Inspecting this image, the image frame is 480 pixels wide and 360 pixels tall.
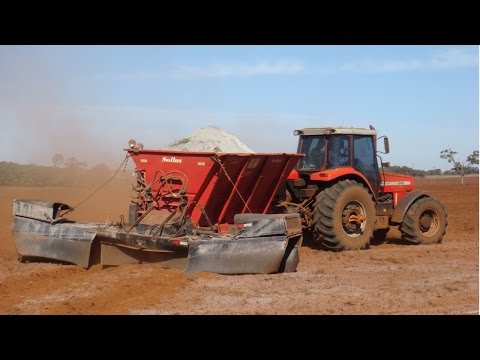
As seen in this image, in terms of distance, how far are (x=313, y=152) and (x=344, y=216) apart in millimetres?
1454

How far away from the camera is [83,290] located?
7734 mm

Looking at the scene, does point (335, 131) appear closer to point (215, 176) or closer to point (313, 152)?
point (313, 152)

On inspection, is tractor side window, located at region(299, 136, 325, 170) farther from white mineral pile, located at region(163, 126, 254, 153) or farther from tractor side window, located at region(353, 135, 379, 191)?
white mineral pile, located at region(163, 126, 254, 153)

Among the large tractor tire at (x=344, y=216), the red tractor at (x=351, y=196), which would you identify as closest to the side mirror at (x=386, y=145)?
the red tractor at (x=351, y=196)

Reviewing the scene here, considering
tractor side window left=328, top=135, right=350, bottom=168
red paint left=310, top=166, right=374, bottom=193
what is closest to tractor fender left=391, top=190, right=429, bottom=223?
red paint left=310, top=166, right=374, bottom=193

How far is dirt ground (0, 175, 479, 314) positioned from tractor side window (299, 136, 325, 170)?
1828mm

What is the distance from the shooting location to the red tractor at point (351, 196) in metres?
11.1

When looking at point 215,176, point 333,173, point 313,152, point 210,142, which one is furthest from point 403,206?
point 215,176

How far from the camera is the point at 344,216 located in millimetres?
11297

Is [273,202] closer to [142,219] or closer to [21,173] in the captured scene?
[142,219]

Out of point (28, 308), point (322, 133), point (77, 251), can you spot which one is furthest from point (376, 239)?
point (28, 308)

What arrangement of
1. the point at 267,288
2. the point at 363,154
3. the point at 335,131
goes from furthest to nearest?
the point at 363,154 → the point at 335,131 → the point at 267,288

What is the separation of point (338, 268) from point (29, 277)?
4428 mm

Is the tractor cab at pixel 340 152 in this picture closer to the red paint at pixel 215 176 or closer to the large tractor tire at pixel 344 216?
the large tractor tire at pixel 344 216
